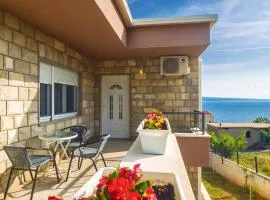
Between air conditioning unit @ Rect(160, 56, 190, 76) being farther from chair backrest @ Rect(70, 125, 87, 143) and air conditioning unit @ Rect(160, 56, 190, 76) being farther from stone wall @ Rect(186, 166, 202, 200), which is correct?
chair backrest @ Rect(70, 125, 87, 143)

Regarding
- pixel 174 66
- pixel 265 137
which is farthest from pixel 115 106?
pixel 265 137

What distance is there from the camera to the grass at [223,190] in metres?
12.8

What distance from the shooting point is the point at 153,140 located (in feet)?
9.77

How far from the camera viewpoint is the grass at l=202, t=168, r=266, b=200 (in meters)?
12.8

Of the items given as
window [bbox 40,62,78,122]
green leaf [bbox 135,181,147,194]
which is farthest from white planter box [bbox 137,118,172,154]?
window [bbox 40,62,78,122]

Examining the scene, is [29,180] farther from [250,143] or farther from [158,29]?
[250,143]

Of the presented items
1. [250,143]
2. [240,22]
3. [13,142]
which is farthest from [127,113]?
[250,143]

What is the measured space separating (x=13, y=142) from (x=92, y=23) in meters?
2.18

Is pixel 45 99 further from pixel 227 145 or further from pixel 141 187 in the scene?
pixel 227 145

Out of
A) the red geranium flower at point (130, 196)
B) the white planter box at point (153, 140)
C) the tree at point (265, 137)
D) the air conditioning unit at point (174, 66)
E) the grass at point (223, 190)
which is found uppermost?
the air conditioning unit at point (174, 66)

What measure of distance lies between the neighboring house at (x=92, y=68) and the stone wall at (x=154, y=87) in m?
0.03

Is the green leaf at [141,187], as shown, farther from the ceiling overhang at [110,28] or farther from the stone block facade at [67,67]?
the stone block facade at [67,67]

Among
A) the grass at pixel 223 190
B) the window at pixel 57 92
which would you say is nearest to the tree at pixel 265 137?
the grass at pixel 223 190

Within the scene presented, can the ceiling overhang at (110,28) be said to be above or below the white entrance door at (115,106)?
above
